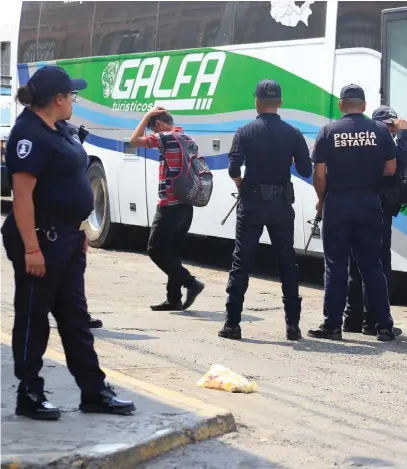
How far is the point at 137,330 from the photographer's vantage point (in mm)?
9430

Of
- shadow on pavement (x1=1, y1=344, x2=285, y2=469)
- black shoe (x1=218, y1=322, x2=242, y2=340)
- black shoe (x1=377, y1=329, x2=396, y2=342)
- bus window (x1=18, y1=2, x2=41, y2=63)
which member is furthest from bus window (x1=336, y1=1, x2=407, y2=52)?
bus window (x1=18, y1=2, x2=41, y2=63)

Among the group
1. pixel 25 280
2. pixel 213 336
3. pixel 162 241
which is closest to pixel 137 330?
pixel 213 336

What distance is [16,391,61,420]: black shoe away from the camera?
5.84 m

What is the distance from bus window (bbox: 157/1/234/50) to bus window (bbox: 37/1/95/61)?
1.73 metres

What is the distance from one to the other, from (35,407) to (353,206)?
12.5ft

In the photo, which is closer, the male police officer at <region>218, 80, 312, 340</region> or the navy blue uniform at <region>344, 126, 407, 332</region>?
the male police officer at <region>218, 80, 312, 340</region>

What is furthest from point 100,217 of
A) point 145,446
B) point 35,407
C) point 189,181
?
point 145,446

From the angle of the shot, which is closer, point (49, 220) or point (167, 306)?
point (49, 220)

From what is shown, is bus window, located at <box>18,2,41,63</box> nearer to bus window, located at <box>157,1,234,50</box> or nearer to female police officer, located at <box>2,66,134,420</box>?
bus window, located at <box>157,1,234,50</box>

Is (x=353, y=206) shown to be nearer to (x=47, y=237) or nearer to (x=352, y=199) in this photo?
(x=352, y=199)

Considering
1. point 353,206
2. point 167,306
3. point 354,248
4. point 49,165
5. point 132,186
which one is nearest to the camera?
point 49,165

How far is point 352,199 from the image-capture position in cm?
905

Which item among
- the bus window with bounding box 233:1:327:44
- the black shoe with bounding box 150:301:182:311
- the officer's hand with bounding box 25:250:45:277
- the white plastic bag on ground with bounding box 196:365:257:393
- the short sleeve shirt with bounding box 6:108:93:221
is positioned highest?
the bus window with bounding box 233:1:327:44

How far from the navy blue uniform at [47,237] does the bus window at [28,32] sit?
1185cm
